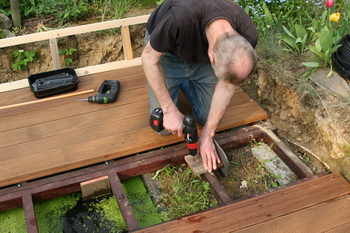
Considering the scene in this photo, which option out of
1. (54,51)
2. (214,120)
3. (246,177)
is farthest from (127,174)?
(54,51)

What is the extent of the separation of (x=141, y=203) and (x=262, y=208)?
3.04 feet

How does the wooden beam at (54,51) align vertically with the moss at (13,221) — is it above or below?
above

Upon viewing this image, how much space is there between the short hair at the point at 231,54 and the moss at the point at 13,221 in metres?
1.84

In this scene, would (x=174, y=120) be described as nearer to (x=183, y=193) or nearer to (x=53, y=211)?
(x=183, y=193)

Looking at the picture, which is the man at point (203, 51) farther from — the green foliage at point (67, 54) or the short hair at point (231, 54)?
the green foliage at point (67, 54)

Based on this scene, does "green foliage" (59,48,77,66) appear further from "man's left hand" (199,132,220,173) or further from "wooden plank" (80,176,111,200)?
"man's left hand" (199,132,220,173)

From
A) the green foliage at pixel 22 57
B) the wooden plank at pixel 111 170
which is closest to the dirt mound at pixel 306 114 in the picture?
the wooden plank at pixel 111 170

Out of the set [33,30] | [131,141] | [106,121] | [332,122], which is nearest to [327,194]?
[332,122]

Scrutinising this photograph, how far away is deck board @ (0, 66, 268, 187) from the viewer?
122 inches

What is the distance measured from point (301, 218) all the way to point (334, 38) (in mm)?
1674

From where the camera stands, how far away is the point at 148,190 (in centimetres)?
310

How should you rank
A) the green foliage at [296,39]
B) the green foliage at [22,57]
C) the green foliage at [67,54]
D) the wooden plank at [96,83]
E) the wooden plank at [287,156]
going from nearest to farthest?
1. the wooden plank at [287,156]
2. the green foliage at [296,39]
3. the wooden plank at [96,83]
4. the green foliage at [22,57]
5. the green foliage at [67,54]

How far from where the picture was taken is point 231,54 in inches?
87.0

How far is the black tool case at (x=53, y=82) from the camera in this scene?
12.5 feet
